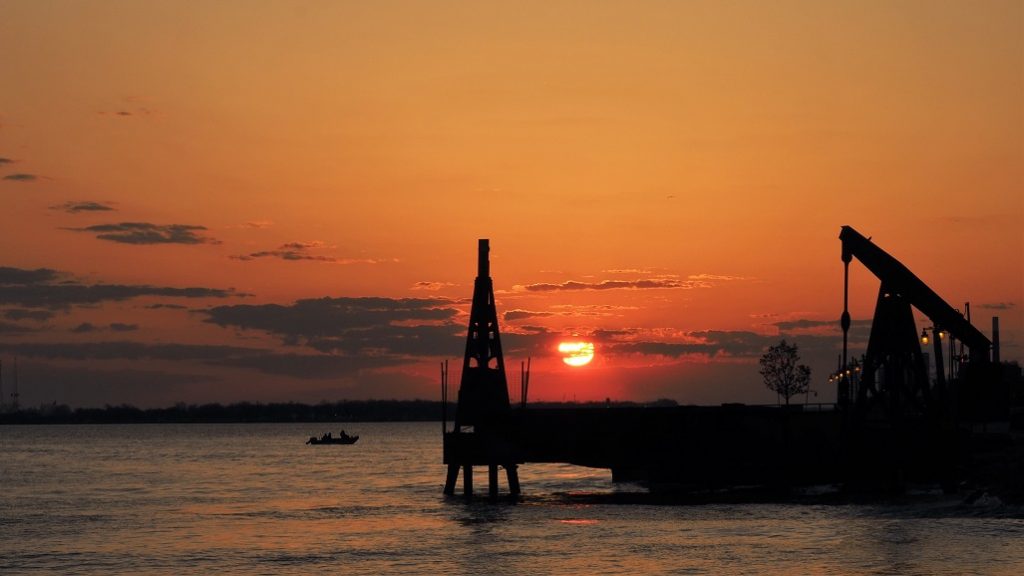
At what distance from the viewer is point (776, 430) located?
6819 centimetres

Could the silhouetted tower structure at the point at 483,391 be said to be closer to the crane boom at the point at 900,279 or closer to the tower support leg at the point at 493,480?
the tower support leg at the point at 493,480

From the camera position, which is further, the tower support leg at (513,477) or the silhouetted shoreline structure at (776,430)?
the tower support leg at (513,477)

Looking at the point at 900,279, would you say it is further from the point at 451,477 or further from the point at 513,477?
the point at 451,477

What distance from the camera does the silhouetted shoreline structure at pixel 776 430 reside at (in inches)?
2518

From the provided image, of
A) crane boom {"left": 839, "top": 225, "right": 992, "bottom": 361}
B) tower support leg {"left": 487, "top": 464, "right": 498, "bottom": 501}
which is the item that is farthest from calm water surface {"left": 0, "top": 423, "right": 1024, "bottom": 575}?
crane boom {"left": 839, "top": 225, "right": 992, "bottom": 361}

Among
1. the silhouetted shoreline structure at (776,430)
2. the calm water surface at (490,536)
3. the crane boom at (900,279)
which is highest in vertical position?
the crane boom at (900,279)

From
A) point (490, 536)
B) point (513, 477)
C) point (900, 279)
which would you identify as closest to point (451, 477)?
point (513, 477)

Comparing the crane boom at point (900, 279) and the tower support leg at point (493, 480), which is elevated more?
the crane boom at point (900, 279)

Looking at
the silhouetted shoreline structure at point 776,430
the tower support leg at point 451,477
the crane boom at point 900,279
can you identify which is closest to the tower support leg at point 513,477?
the silhouetted shoreline structure at point 776,430

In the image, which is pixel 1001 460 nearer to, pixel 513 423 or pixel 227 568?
pixel 513 423

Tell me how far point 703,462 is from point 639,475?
22087 mm

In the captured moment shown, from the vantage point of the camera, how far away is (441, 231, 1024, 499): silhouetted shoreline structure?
6397 cm

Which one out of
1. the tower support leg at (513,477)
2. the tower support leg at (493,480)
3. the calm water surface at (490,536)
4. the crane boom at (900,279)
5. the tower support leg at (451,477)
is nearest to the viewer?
the calm water surface at (490,536)

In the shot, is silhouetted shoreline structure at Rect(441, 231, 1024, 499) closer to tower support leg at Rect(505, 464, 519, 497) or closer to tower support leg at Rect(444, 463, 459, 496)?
tower support leg at Rect(505, 464, 519, 497)
